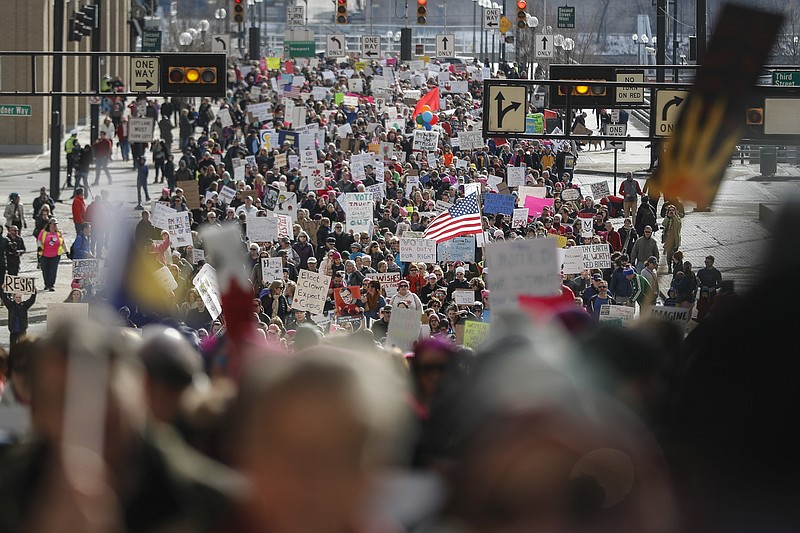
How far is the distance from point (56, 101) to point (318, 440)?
2981cm

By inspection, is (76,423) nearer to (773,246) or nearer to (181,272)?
(773,246)

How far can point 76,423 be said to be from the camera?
2018mm

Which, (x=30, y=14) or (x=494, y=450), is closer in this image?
(x=494, y=450)

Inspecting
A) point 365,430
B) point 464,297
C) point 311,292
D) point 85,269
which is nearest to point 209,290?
Answer: point 311,292

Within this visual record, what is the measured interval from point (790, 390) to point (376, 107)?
47.4m

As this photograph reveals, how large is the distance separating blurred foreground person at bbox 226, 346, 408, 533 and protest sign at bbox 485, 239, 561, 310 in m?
3.42

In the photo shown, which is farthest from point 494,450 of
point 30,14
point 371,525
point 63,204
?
point 30,14

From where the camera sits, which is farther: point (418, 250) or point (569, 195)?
point (569, 195)

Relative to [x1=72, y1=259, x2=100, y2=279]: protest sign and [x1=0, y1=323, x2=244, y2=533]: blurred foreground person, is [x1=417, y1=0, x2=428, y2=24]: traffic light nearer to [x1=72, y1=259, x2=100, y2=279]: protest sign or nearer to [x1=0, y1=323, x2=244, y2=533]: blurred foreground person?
[x1=72, y1=259, x2=100, y2=279]: protest sign

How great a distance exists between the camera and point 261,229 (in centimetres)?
2009

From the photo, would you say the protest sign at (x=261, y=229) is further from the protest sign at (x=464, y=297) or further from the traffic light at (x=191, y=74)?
the protest sign at (x=464, y=297)

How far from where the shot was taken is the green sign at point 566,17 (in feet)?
173

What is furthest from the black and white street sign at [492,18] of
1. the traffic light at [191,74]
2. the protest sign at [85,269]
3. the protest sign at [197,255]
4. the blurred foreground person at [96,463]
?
the blurred foreground person at [96,463]

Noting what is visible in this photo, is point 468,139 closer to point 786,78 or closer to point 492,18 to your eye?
point 786,78
